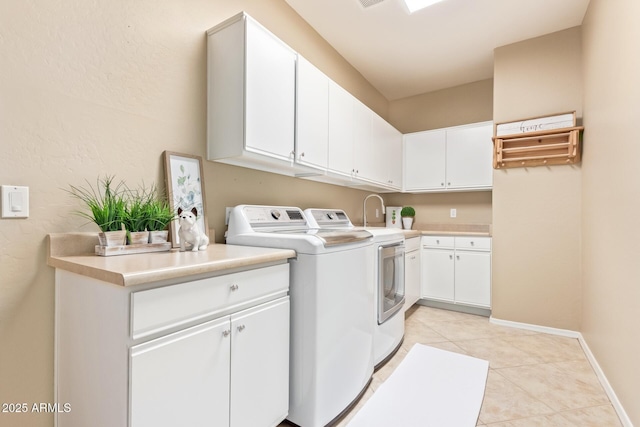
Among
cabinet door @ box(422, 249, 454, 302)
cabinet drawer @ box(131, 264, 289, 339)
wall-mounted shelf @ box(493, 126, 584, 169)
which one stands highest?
wall-mounted shelf @ box(493, 126, 584, 169)

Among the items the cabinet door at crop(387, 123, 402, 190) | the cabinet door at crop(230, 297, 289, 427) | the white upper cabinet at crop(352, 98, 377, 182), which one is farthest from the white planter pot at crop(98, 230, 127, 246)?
the cabinet door at crop(387, 123, 402, 190)

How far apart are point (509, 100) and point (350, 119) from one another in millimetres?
1670

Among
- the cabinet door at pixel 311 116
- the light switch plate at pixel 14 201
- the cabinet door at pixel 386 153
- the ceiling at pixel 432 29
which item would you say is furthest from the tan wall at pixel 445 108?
the light switch plate at pixel 14 201

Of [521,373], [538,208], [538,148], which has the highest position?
[538,148]

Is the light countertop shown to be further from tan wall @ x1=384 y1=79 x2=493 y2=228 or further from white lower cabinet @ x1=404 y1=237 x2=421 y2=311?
tan wall @ x1=384 y1=79 x2=493 y2=228

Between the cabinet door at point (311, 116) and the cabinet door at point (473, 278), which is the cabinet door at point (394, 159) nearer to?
the cabinet door at point (473, 278)

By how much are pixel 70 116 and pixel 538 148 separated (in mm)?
3478

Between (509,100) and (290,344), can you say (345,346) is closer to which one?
(290,344)

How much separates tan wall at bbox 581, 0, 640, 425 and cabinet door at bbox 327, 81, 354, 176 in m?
1.77

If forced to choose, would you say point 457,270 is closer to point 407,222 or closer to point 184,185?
point 407,222

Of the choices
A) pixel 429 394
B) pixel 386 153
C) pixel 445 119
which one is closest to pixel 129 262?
pixel 429 394

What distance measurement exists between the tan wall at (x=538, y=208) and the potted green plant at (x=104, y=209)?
3.23m

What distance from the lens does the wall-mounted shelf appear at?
8.82 feet

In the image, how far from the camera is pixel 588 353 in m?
2.35
